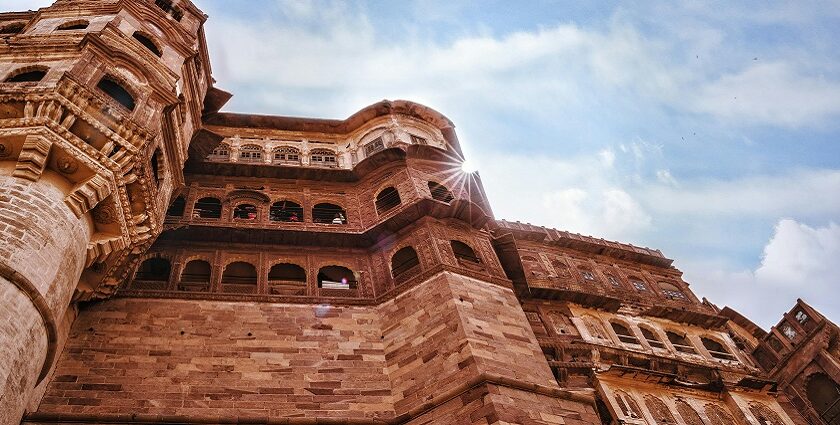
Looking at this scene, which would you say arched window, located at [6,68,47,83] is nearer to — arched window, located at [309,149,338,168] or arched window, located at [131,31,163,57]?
arched window, located at [131,31,163,57]

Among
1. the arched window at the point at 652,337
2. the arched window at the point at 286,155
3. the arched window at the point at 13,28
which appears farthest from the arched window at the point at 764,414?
the arched window at the point at 13,28

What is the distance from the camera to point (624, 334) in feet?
58.3

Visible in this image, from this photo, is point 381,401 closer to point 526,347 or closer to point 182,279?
point 526,347

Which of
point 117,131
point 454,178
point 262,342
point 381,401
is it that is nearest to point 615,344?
point 454,178

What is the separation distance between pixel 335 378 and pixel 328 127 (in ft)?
36.4

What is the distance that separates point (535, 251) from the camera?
2031 centimetres

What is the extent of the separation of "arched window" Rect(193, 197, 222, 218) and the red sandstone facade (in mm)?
55

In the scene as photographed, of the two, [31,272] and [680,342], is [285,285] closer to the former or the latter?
[31,272]

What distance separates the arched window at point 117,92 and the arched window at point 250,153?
19.8 ft

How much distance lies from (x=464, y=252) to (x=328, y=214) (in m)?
4.16

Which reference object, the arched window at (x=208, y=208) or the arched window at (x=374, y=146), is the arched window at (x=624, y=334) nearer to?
the arched window at (x=374, y=146)

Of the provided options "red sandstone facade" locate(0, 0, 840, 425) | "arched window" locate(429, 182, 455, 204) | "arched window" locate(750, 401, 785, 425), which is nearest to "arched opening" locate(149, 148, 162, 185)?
"red sandstone facade" locate(0, 0, 840, 425)

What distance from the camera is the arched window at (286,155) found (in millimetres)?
19484

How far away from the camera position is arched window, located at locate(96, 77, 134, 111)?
12922 mm
